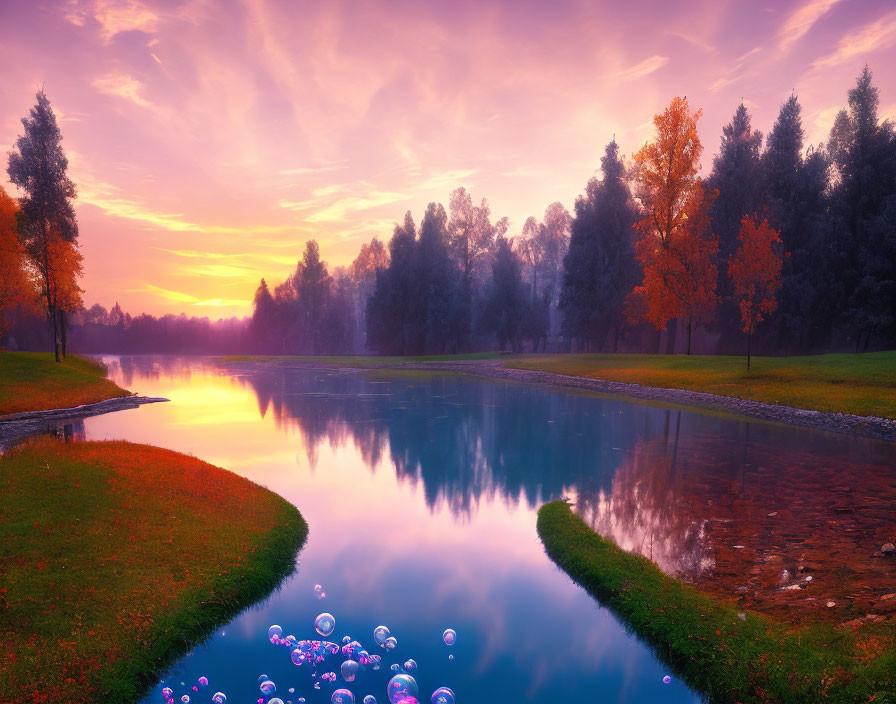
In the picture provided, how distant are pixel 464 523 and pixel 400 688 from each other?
20.6 feet

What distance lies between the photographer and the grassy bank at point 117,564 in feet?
20.7

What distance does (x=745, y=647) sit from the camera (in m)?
6.48

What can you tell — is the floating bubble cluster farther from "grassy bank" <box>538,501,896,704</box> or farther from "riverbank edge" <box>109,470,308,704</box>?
"grassy bank" <box>538,501,896,704</box>

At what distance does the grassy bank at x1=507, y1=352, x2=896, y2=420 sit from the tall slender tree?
43.5 m

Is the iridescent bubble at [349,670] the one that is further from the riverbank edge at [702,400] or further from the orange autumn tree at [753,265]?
the orange autumn tree at [753,265]

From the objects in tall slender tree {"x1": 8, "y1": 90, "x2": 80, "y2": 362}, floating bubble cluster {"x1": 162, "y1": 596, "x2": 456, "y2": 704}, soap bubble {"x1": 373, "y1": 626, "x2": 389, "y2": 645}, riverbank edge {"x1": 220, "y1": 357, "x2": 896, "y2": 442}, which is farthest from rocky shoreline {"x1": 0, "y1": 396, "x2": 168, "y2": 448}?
riverbank edge {"x1": 220, "y1": 357, "x2": 896, "y2": 442}

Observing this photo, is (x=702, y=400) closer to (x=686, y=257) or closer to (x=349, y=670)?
(x=686, y=257)

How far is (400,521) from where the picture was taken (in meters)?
12.3

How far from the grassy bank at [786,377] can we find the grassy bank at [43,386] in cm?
3521

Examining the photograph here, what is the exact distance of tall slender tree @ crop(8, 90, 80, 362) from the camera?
132 feet

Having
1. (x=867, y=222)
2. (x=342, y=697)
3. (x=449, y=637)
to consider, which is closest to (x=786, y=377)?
(x=867, y=222)

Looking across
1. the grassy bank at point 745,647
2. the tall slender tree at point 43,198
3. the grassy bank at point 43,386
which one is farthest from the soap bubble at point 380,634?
the tall slender tree at point 43,198

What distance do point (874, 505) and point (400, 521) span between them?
11.4m

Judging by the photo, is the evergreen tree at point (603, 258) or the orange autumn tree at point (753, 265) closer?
the orange autumn tree at point (753, 265)
